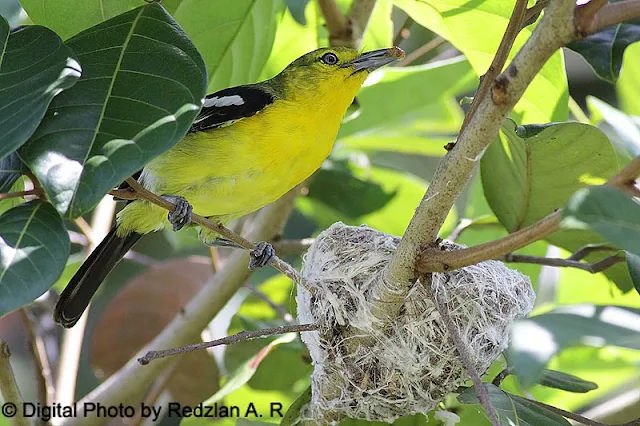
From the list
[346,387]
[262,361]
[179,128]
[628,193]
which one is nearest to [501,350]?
[346,387]

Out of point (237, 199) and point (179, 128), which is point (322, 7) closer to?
point (237, 199)

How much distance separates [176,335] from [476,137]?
1862 mm

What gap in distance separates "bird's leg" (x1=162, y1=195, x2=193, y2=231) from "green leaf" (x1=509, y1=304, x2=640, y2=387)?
1711mm

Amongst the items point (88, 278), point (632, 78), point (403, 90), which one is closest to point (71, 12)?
point (88, 278)

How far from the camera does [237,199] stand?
297cm

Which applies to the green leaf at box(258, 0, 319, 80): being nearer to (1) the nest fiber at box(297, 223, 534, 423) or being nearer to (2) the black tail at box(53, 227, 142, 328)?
(2) the black tail at box(53, 227, 142, 328)

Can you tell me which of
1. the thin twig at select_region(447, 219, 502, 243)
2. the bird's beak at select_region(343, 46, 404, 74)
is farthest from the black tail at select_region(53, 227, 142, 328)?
the thin twig at select_region(447, 219, 502, 243)

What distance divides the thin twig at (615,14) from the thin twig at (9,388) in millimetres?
1764

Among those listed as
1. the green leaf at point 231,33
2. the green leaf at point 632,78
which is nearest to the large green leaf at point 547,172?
the green leaf at point 231,33

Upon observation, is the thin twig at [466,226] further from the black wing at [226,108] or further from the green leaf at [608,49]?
the green leaf at [608,49]

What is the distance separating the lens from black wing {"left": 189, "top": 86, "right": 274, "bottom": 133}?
2.98m

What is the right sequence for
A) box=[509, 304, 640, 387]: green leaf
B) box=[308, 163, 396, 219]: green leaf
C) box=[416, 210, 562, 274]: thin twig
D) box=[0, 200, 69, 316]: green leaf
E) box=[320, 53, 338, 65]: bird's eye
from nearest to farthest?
box=[509, 304, 640, 387]: green leaf → box=[416, 210, 562, 274]: thin twig → box=[0, 200, 69, 316]: green leaf → box=[320, 53, 338, 65]: bird's eye → box=[308, 163, 396, 219]: green leaf

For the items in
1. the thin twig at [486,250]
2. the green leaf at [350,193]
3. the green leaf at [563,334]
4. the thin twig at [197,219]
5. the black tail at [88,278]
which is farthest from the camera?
the green leaf at [350,193]

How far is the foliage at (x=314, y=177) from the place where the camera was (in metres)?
1.67
